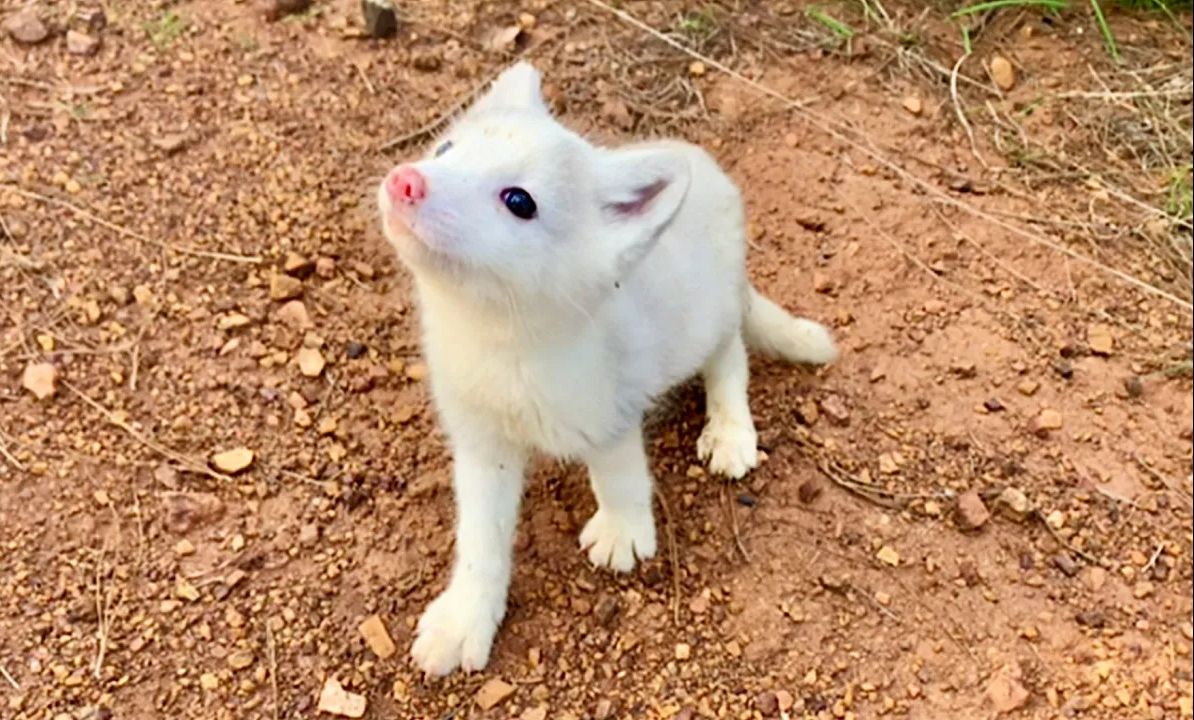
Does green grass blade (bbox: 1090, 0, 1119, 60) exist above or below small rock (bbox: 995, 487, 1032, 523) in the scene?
above

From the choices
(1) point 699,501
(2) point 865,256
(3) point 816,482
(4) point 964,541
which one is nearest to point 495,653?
(1) point 699,501

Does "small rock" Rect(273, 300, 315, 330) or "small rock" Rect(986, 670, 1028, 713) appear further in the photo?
"small rock" Rect(273, 300, 315, 330)

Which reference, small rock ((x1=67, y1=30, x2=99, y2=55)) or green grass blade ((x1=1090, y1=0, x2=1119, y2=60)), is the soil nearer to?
small rock ((x1=67, y1=30, x2=99, y2=55))

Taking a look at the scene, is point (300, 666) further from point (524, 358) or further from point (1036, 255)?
point (1036, 255)

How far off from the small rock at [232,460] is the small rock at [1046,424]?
223 centimetres

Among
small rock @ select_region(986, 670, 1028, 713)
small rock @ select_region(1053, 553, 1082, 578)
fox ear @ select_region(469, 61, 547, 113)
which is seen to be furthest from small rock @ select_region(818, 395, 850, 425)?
fox ear @ select_region(469, 61, 547, 113)

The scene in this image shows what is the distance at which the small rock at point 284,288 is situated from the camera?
3768 mm

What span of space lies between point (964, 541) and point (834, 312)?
84 cm

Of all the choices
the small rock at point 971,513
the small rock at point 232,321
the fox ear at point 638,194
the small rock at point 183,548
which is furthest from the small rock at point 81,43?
the small rock at point 971,513

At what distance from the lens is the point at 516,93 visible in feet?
9.75

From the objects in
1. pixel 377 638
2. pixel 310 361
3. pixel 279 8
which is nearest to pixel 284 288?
pixel 310 361

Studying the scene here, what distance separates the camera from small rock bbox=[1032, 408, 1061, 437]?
3869mm

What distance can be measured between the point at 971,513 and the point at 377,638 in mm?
1626

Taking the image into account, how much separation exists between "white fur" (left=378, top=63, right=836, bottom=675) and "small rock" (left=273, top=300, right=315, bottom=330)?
75 centimetres
